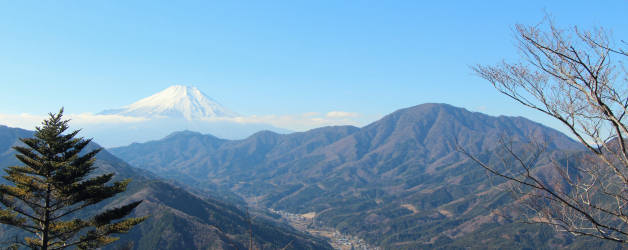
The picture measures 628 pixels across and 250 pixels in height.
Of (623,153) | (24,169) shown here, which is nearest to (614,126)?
(623,153)

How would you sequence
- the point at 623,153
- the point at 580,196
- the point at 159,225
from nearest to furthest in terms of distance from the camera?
the point at 623,153
the point at 580,196
the point at 159,225

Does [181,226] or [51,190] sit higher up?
[51,190]

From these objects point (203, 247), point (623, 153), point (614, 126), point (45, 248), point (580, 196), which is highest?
point (614, 126)

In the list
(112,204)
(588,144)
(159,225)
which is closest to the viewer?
(588,144)

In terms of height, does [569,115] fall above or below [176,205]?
above

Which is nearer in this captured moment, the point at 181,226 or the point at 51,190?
the point at 51,190

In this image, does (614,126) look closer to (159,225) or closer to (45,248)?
(45,248)

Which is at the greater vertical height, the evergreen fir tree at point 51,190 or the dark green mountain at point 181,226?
the evergreen fir tree at point 51,190

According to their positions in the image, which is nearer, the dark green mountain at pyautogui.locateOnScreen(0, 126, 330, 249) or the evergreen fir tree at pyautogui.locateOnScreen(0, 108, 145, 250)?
the evergreen fir tree at pyautogui.locateOnScreen(0, 108, 145, 250)

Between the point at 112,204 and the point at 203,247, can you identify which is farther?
the point at 112,204

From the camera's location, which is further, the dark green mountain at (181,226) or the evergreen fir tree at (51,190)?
the dark green mountain at (181,226)

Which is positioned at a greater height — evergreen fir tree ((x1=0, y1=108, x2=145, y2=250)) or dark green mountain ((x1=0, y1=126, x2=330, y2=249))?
evergreen fir tree ((x1=0, y1=108, x2=145, y2=250))
